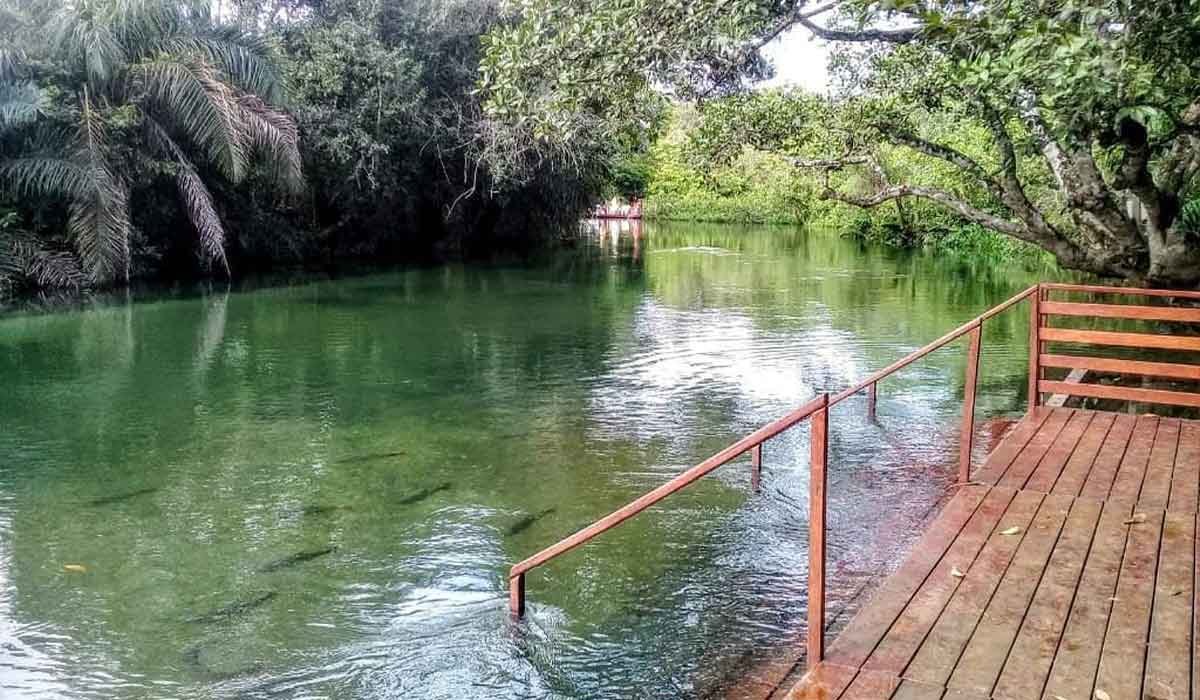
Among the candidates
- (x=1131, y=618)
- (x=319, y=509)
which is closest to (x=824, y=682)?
(x=1131, y=618)

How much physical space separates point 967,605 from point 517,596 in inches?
84.8

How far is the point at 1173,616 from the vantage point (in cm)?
418

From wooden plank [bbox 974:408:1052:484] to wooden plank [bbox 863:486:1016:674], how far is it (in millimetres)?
479

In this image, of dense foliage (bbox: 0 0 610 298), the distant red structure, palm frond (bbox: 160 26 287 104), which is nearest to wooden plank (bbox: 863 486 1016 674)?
dense foliage (bbox: 0 0 610 298)

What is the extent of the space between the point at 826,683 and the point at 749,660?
116 cm

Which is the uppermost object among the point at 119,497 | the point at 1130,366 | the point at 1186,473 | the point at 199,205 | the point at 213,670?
the point at 199,205

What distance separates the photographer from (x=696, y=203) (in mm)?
58250

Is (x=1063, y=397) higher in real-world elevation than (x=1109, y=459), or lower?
higher

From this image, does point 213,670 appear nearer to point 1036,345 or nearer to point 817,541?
point 817,541

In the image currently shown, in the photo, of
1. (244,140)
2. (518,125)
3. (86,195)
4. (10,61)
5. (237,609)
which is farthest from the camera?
(244,140)

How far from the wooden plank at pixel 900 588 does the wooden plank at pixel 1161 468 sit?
0.90 metres

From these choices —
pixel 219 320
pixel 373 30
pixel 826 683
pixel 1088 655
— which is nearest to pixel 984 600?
pixel 1088 655

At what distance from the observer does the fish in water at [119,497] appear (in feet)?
23.3

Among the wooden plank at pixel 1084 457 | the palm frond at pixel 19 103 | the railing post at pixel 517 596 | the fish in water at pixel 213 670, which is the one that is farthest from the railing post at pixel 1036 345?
the palm frond at pixel 19 103
